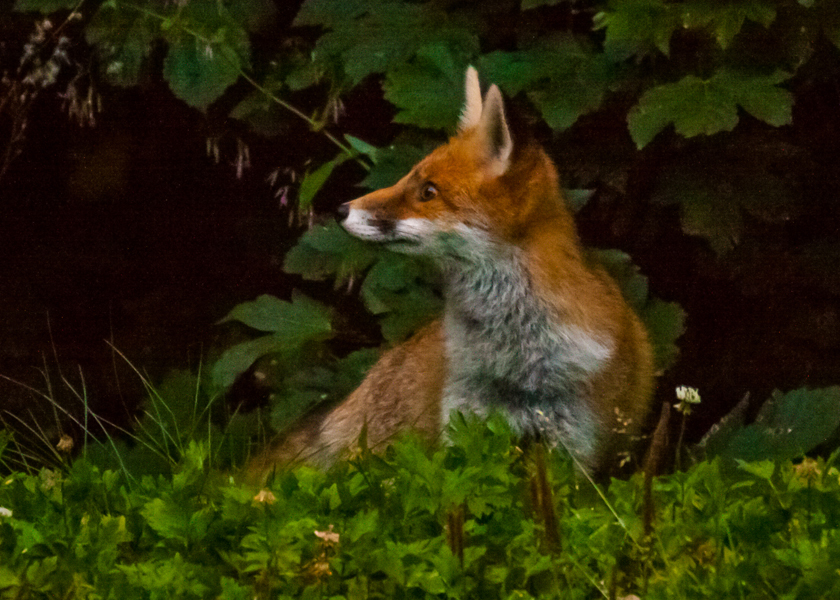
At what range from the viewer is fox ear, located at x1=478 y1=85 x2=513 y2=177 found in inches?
130

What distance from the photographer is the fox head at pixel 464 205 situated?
11.3 feet

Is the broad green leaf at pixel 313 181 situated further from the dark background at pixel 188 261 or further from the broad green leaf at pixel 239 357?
the broad green leaf at pixel 239 357

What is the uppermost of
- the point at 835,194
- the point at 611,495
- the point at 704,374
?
the point at 835,194

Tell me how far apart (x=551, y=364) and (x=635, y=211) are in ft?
3.54

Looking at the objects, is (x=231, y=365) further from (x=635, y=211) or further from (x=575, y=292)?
(x=635, y=211)

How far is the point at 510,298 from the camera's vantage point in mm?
3473

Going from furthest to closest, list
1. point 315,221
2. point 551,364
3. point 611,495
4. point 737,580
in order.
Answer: point 315,221, point 551,364, point 611,495, point 737,580

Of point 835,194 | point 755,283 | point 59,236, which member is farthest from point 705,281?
point 59,236

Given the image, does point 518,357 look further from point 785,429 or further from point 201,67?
point 201,67

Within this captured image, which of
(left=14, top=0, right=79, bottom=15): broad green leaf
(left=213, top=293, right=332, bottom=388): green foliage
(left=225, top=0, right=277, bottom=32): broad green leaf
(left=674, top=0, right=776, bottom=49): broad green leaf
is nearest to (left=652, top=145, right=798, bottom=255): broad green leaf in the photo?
(left=674, top=0, right=776, bottom=49): broad green leaf

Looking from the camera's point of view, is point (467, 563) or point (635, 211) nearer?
point (467, 563)

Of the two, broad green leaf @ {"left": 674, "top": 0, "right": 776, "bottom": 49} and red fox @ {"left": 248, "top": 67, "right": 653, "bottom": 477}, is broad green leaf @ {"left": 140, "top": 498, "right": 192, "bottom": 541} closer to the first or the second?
red fox @ {"left": 248, "top": 67, "right": 653, "bottom": 477}

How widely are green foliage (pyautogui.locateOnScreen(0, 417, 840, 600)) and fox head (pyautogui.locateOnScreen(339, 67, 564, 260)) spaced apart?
849mm

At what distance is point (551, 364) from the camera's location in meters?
3.40
